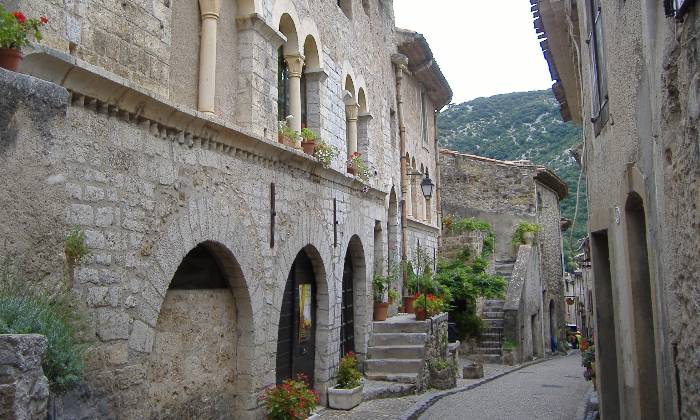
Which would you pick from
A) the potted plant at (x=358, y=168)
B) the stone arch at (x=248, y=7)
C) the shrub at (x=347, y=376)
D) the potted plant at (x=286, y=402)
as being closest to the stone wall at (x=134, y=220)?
the potted plant at (x=286, y=402)

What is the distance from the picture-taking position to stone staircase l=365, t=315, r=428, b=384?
35.2 feet

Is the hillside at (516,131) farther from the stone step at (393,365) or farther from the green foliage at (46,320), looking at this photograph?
the green foliage at (46,320)

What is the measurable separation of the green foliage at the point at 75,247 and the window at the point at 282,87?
16.0ft

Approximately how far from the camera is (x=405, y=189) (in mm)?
15219

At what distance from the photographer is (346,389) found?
9055 mm

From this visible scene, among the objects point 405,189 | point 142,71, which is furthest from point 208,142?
point 405,189

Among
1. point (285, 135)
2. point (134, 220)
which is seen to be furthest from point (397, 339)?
point (134, 220)

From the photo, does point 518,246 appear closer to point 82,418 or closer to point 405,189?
point 405,189

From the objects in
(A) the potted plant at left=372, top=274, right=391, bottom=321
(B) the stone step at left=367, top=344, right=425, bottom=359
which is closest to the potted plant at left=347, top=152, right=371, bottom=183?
(A) the potted plant at left=372, top=274, right=391, bottom=321

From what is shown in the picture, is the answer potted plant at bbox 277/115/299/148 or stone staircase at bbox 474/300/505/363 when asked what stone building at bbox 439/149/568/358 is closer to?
stone staircase at bbox 474/300/505/363

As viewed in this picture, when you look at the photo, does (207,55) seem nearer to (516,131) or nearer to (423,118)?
(423,118)

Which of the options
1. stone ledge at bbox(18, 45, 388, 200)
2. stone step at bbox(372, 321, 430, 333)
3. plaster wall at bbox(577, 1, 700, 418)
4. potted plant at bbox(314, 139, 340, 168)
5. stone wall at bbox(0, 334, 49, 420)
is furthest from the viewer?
stone step at bbox(372, 321, 430, 333)

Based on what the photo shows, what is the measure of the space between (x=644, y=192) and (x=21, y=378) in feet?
13.8

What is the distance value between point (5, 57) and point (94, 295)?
178 cm
